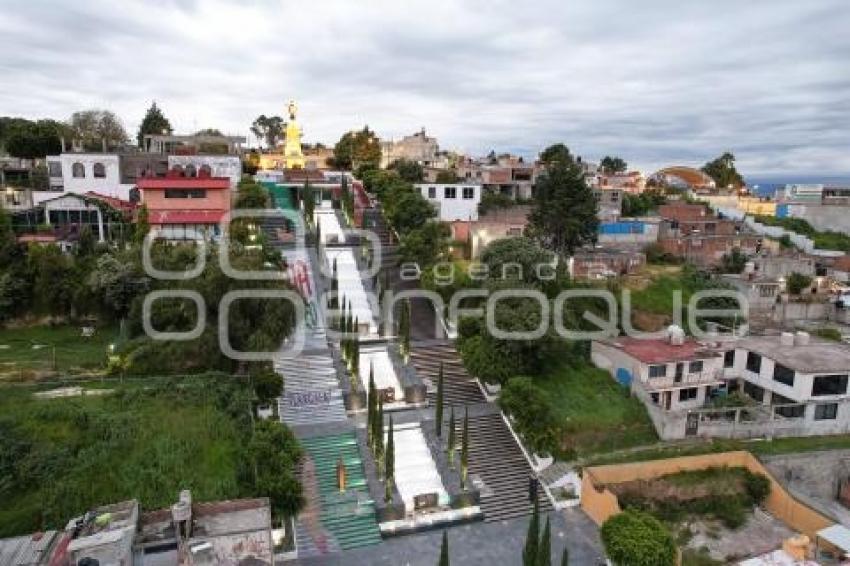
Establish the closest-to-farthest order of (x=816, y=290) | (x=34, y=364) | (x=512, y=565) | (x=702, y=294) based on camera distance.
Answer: (x=512, y=565) < (x=34, y=364) < (x=702, y=294) < (x=816, y=290)

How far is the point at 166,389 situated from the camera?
81.1ft

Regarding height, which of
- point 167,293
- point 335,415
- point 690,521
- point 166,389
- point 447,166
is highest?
point 447,166

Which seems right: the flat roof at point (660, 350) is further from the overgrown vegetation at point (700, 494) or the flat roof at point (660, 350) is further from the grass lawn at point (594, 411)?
the overgrown vegetation at point (700, 494)

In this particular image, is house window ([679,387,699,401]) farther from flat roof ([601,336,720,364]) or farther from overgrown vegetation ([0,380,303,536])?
overgrown vegetation ([0,380,303,536])

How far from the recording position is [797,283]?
1690 inches

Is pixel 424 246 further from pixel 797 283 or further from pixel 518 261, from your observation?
pixel 797 283

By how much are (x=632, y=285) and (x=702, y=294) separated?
14.3ft

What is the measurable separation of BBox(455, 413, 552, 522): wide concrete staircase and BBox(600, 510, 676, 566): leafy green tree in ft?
15.1

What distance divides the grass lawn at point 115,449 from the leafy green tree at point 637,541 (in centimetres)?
1245

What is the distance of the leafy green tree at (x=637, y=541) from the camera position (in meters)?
18.3

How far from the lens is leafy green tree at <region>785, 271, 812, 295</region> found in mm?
42938

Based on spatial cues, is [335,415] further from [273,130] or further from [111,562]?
[273,130]

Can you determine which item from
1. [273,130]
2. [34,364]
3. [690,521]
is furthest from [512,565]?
[273,130]

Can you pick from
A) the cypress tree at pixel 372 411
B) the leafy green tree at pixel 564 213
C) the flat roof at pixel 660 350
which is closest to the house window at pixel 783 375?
the flat roof at pixel 660 350
